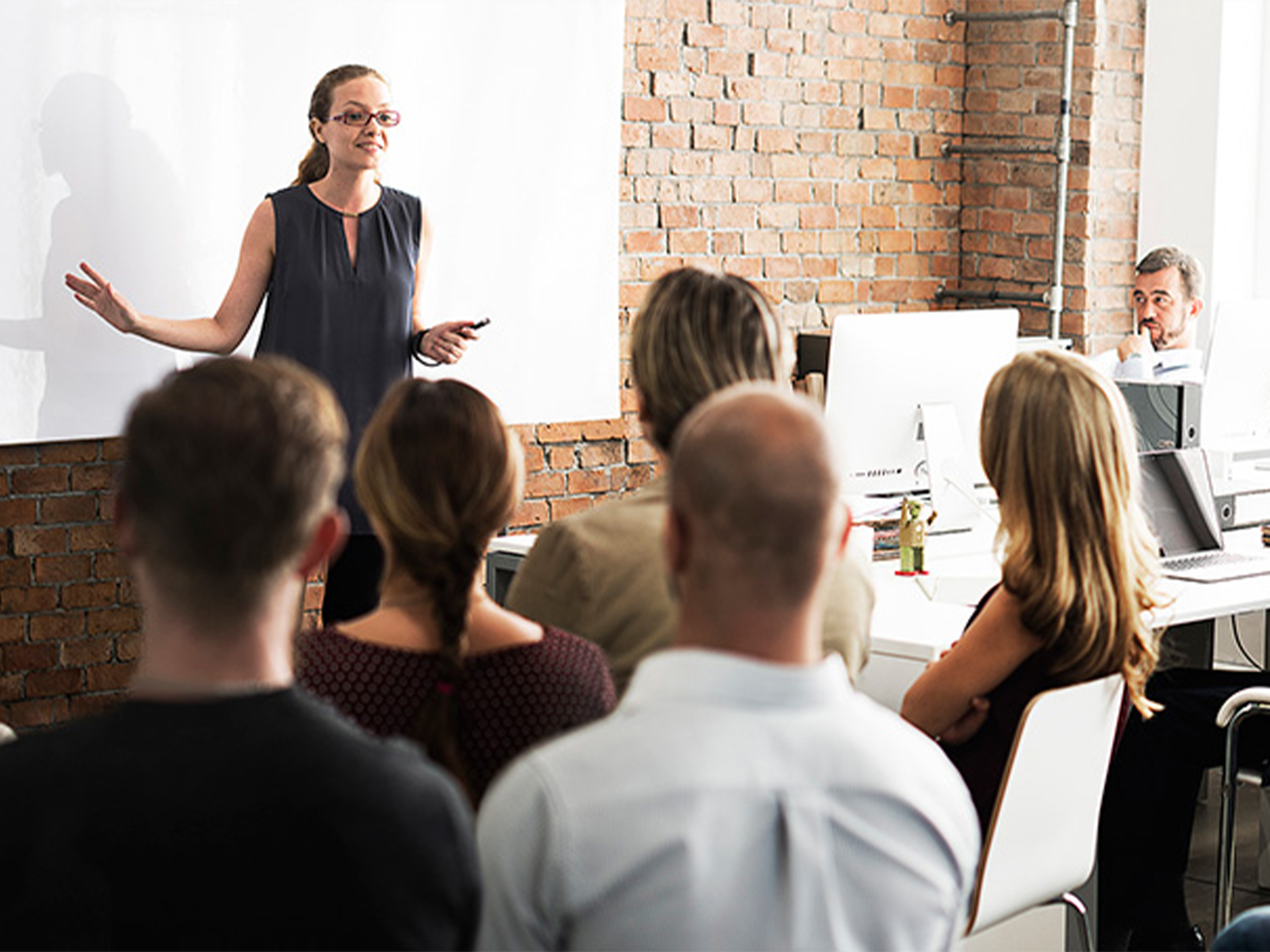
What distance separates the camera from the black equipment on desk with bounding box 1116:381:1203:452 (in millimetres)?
4301

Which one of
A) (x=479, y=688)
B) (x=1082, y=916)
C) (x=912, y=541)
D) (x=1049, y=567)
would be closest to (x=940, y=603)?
(x=912, y=541)

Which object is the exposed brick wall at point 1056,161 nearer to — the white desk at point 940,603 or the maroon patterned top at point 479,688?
the white desk at point 940,603

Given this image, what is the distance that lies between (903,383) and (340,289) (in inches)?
49.1

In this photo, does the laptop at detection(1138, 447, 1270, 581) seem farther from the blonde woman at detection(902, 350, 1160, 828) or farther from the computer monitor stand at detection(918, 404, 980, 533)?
the blonde woman at detection(902, 350, 1160, 828)

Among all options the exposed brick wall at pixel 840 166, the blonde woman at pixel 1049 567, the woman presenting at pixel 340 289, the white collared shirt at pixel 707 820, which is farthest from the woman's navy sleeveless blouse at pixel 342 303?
the white collared shirt at pixel 707 820

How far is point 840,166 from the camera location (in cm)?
611

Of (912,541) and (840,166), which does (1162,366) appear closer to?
(840,166)

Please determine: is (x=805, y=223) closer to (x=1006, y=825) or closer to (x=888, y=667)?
(x=888, y=667)

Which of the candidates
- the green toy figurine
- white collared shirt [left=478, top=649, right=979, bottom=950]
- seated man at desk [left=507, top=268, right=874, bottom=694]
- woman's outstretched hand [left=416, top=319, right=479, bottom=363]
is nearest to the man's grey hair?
the green toy figurine

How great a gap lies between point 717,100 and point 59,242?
2355mm

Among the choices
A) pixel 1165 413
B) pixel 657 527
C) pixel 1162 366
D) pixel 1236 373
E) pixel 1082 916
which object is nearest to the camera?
pixel 657 527

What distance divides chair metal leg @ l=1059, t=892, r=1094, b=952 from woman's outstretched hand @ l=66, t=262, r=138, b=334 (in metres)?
2.36

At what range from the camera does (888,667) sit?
9.98 ft

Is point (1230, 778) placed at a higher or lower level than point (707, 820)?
lower
